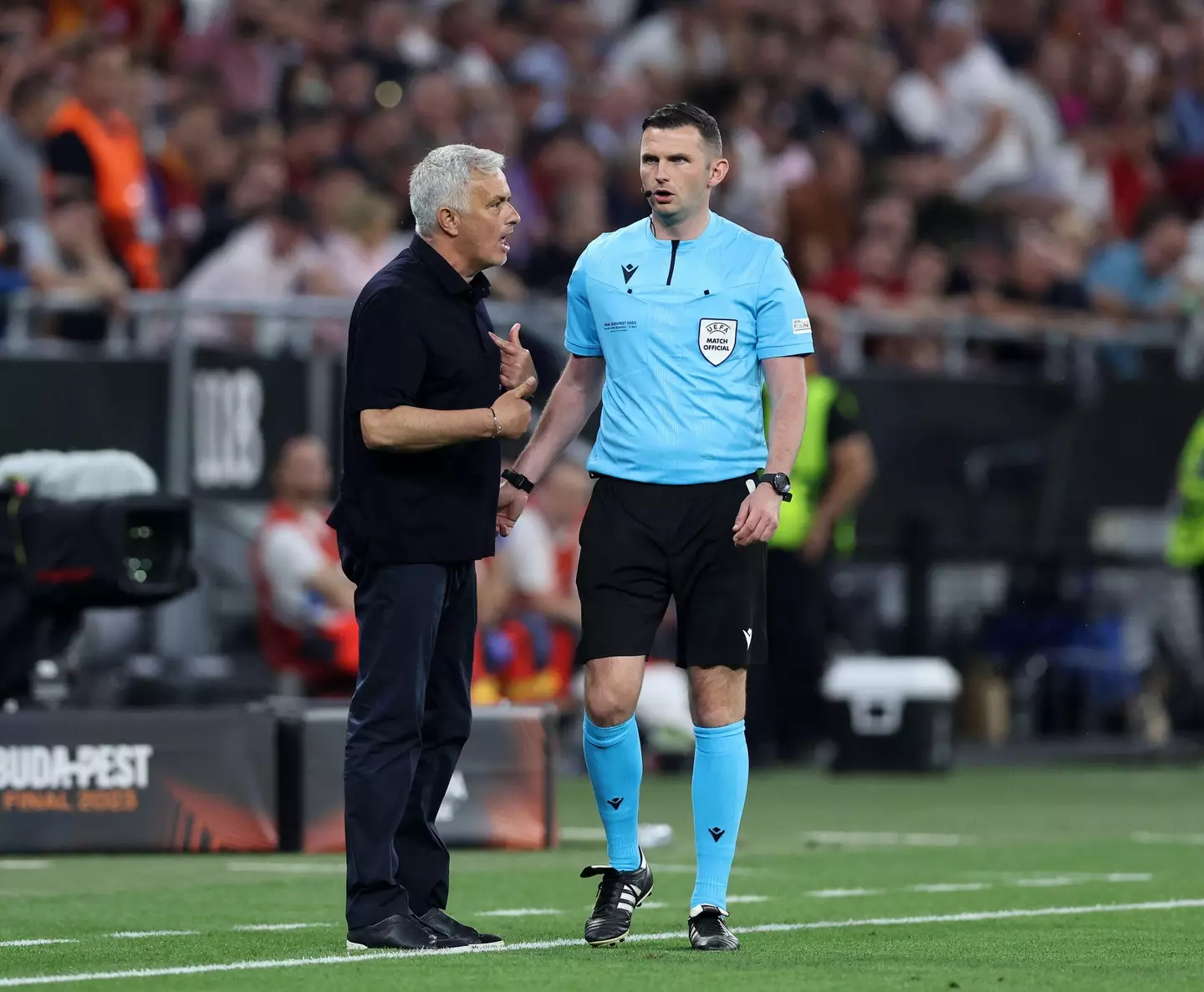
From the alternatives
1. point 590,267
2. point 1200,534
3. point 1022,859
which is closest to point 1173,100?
point 1200,534

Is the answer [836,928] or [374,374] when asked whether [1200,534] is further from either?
[374,374]

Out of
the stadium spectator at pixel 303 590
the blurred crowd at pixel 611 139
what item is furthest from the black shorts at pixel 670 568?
the blurred crowd at pixel 611 139

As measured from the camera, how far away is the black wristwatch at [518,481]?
24.0ft

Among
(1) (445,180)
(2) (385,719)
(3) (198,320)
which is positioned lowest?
(2) (385,719)

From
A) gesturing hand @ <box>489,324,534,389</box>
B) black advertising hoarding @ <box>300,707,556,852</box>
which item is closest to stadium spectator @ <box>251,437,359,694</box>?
black advertising hoarding @ <box>300,707,556,852</box>

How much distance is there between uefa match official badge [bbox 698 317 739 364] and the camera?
7.13 meters

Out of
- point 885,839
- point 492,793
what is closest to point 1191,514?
point 885,839

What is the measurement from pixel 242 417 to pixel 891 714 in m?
4.14

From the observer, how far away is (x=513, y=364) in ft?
23.4

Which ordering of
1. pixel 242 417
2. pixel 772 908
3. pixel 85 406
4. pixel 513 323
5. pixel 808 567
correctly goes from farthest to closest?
1. pixel 808 567
2. pixel 513 323
3. pixel 242 417
4. pixel 85 406
5. pixel 772 908

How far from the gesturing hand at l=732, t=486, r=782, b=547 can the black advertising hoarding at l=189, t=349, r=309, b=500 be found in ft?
22.4

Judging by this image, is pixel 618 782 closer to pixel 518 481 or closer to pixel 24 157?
pixel 518 481

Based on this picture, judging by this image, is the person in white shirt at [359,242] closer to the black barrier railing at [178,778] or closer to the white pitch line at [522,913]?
the black barrier railing at [178,778]

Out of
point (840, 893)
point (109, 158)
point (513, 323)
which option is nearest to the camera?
point (840, 893)
